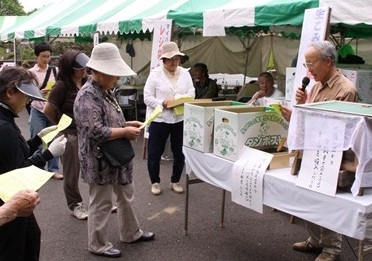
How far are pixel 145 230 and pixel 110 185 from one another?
0.90m

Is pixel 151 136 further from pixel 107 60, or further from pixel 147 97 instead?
pixel 107 60

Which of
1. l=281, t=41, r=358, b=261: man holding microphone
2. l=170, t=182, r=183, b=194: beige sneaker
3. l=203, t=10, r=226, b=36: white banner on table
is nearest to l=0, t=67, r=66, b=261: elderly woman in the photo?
l=281, t=41, r=358, b=261: man holding microphone

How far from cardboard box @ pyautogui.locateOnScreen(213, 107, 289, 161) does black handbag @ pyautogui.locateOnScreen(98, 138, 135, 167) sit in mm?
658

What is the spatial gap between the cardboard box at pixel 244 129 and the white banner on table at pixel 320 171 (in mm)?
527

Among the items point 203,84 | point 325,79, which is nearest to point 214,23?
point 325,79

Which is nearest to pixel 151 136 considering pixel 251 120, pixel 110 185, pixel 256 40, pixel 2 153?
pixel 110 185

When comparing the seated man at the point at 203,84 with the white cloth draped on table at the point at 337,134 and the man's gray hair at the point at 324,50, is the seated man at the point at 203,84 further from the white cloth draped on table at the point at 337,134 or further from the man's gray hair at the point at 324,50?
the white cloth draped on table at the point at 337,134

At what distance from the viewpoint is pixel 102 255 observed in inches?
130

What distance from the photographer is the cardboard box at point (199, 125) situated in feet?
10.2

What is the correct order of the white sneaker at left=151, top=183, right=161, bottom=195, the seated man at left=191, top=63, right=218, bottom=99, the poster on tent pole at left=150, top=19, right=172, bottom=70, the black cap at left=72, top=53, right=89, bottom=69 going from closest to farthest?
the black cap at left=72, top=53, right=89, bottom=69
the white sneaker at left=151, top=183, right=161, bottom=195
the poster on tent pole at left=150, top=19, right=172, bottom=70
the seated man at left=191, top=63, right=218, bottom=99

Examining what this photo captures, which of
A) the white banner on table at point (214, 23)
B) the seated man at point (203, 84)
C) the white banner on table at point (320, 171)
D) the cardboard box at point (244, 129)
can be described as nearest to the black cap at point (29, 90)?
the cardboard box at point (244, 129)

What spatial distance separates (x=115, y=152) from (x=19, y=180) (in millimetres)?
1141

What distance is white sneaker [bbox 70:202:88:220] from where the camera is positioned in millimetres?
4052

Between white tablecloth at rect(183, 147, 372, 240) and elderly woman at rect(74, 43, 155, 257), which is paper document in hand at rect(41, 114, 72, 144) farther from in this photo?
white tablecloth at rect(183, 147, 372, 240)
